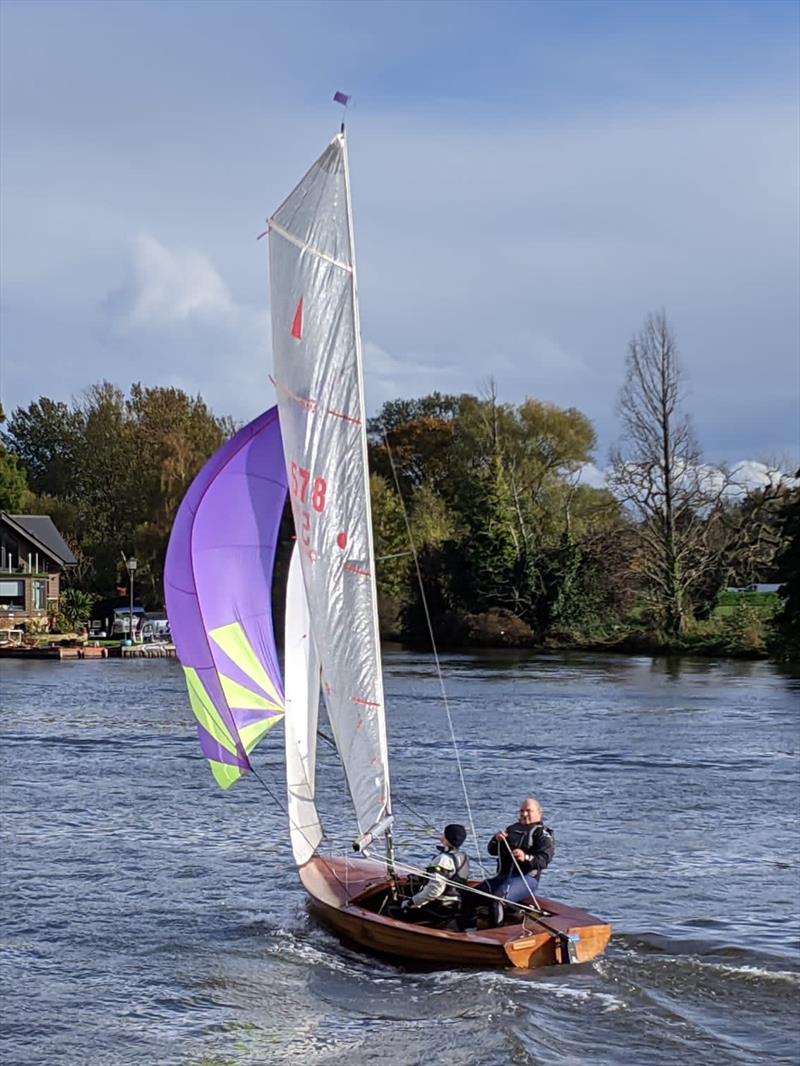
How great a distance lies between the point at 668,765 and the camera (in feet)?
97.7

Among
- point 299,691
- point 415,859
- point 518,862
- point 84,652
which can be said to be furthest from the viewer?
point 84,652

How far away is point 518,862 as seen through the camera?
14.7 m

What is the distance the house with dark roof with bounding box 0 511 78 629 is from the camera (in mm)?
79250

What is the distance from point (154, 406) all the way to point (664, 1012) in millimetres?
88358

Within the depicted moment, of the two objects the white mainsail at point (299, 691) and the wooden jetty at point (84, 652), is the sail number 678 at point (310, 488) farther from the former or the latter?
the wooden jetty at point (84, 652)

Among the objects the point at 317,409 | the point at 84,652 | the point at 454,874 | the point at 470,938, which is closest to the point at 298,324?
the point at 317,409

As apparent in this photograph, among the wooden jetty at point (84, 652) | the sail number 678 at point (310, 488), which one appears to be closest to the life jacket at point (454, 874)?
the sail number 678 at point (310, 488)

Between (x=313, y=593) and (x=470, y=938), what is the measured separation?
3.81 meters

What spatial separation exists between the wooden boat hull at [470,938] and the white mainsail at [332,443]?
103 centimetres

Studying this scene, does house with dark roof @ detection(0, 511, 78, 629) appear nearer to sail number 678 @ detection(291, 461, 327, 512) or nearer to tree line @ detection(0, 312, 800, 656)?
tree line @ detection(0, 312, 800, 656)

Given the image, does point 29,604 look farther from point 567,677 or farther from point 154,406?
point 567,677

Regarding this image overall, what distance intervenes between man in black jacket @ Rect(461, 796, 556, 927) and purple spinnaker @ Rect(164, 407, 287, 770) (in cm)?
317

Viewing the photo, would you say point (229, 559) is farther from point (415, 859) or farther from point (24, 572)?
point (24, 572)

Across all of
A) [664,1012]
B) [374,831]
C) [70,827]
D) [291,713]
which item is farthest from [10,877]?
[664,1012]
